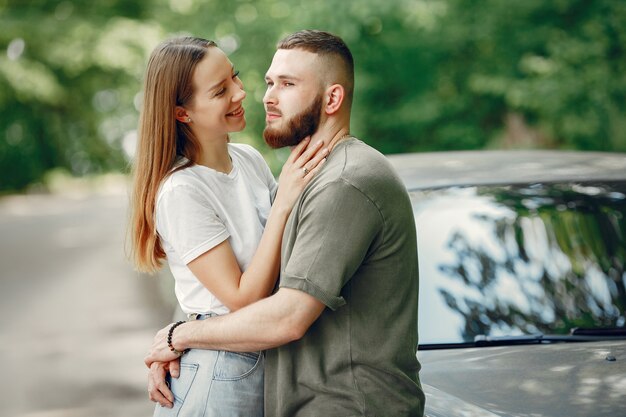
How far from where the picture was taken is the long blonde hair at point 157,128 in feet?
8.48

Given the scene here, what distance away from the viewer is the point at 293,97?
7.95 ft

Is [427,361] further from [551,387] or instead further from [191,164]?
[191,164]

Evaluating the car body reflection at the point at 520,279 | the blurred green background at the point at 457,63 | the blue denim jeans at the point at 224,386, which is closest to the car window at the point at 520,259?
the car body reflection at the point at 520,279

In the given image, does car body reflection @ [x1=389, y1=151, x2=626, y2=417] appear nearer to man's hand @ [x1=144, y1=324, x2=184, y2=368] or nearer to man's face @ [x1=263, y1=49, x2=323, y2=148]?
man's hand @ [x1=144, y1=324, x2=184, y2=368]

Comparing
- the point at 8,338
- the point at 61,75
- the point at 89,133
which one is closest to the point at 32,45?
the point at 61,75

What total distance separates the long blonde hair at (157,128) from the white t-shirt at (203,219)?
0.05m

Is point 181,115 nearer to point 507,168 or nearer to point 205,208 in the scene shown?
point 205,208

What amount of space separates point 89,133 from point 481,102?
91.5ft

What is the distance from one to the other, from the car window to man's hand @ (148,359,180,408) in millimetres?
972

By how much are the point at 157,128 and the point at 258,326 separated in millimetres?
703

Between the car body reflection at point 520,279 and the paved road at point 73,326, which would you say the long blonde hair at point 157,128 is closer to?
the car body reflection at point 520,279

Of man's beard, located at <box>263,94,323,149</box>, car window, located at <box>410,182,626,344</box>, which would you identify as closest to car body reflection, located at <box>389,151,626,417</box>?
car window, located at <box>410,182,626,344</box>

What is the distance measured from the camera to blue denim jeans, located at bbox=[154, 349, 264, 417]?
2441 millimetres

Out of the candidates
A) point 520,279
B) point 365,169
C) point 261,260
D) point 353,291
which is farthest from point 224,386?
point 520,279
